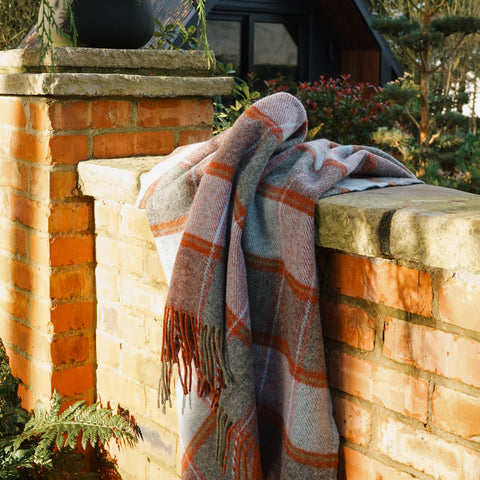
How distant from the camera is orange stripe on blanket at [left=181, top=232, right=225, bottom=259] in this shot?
1397 mm

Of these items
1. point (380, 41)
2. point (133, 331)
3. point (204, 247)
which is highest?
point (380, 41)

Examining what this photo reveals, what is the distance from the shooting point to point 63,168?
79.2 inches

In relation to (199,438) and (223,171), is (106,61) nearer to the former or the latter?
(223,171)

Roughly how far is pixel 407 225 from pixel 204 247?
39cm

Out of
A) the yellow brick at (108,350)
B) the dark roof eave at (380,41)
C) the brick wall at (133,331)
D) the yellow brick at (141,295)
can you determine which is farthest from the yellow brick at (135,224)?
the dark roof eave at (380,41)

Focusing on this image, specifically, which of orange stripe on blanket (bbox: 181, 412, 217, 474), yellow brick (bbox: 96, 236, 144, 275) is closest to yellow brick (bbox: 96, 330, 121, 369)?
yellow brick (bbox: 96, 236, 144, 275)

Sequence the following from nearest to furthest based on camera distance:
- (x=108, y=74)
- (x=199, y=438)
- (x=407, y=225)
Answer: (x=407, y=225)
(x=199, y=438)
(x=108, y=74)

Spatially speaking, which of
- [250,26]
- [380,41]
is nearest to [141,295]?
[250,26]

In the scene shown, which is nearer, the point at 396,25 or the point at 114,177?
the point at 114,177

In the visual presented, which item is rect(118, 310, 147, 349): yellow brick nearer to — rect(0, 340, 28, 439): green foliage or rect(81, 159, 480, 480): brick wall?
rect(0, 340, 28, 439): green foliage

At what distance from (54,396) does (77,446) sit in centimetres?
25

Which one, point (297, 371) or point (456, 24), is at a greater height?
point (456, 24)

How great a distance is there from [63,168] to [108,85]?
10.4 inches

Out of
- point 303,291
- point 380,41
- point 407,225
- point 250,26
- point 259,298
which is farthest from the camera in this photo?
point 380,41
